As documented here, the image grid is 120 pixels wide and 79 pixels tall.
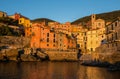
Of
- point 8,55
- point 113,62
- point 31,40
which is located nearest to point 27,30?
point 31,40

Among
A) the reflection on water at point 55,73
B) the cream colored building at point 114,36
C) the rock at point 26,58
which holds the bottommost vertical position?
the reflection on water at point 55,73

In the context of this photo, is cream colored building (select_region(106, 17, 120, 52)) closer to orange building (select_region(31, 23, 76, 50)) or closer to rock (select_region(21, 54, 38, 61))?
rock (select_region(21, 54, 38, 61))

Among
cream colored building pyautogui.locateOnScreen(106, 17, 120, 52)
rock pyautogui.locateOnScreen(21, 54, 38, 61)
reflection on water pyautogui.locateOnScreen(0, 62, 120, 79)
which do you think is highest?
cream colored building pyautogui.locateOnScreen(106, 17, 120, 52)

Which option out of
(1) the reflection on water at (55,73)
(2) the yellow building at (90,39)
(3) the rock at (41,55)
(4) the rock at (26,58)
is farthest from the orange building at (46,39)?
(1) the reflection on water at (55,73)

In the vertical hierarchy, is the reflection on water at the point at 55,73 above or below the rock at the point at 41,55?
below

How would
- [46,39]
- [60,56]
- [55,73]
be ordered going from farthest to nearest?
[46,39]
[60,56]
[55,73]

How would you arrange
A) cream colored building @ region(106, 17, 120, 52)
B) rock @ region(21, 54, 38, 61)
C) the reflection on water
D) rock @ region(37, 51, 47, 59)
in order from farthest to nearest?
rock @ region(37, 51, 47, 59) < rock @ region(21, 54, 38, 61) < cream colored building @ region(106, 17, 120, 52) < the reflection on water

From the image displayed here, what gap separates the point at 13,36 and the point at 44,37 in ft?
41.9

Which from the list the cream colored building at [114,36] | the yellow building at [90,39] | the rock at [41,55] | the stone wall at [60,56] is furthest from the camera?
the yellow building at [90,39]

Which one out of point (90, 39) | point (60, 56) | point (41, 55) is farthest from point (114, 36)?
point (90, 39)

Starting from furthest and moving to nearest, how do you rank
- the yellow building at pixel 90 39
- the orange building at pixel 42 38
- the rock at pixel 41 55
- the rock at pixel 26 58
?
the yellow building at pixel 90 39 < the orange building at pixel 42 38 < the rock at pixel 41 55 < the rock at pixel 26 58

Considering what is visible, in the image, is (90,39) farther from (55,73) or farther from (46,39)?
(55,73)

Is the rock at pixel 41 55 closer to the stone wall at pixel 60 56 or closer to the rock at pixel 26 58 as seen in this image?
the stone wall at pixel 60 56

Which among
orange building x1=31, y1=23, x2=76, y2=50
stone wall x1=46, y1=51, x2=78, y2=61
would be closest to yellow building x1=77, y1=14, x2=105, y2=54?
orange building x1=31, y1=23, x2=76, y2=50
